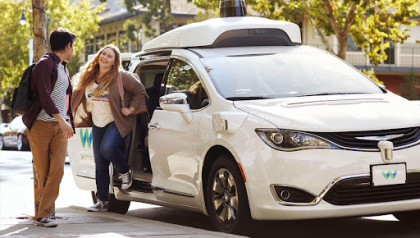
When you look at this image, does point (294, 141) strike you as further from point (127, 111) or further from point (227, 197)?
point (127, 111)

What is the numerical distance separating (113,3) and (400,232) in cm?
4818

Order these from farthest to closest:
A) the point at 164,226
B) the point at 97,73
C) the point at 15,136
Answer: the point at 15,136 → the point at 97,73 → the point at 164,226

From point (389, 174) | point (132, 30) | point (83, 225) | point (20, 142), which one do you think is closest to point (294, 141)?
point (389, 174)

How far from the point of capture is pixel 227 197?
24.0 ft

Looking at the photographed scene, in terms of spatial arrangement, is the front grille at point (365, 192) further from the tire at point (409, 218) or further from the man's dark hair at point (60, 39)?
the man's dark hair at point (60, 39)

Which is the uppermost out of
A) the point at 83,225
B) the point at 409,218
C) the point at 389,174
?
the point at 389,174

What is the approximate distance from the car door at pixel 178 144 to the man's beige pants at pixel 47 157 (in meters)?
1.03

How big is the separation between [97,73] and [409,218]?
370 centimetres

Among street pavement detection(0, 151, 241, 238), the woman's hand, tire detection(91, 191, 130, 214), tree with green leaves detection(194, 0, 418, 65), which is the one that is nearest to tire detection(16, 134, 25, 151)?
tree with green leaves detection(194, 0, 418, 65)

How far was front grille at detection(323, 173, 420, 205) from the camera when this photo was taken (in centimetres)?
674

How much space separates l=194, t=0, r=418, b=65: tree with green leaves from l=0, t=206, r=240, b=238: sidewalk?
13901 mm

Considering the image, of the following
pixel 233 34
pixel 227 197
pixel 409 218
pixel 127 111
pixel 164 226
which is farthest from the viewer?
pixel 127 111

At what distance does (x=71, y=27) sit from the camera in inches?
1731

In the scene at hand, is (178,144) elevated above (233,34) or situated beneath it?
situated beneath
